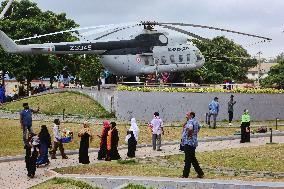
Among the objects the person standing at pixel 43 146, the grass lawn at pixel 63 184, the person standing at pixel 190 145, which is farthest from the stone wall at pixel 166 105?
the person standing at pixel 190 145

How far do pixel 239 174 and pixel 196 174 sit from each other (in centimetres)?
127

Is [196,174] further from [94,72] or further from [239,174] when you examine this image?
[94,72]

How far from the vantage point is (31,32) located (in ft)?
171

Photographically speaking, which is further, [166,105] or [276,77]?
[276,77]

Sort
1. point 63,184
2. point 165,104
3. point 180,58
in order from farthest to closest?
point 180,58 < point 165,104 < point 63,184

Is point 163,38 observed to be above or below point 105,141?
above

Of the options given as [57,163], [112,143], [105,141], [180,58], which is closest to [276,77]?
[180,58]

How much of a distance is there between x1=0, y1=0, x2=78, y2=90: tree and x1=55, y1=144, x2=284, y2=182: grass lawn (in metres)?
29.8

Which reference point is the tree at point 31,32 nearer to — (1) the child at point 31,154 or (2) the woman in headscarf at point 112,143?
(2) the woman in headscarf at point 112,143

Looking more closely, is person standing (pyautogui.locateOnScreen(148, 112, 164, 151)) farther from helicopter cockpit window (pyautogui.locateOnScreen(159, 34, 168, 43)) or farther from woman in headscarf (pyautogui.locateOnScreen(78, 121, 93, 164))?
helicopter cockpit window (pyautogui.locateOnScreen(159, 34, 168, 43))

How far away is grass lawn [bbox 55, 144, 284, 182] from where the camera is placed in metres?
17.4

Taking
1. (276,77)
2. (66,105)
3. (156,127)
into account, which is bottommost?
(156,127)

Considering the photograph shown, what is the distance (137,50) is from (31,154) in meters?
19.1

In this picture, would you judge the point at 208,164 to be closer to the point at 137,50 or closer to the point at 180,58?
the point at 137,50
